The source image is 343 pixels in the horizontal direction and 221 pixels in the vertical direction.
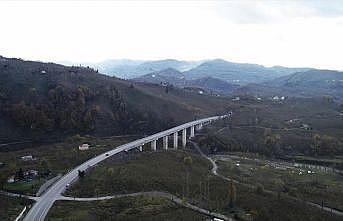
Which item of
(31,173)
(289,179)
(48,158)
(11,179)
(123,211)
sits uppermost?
(48,158)

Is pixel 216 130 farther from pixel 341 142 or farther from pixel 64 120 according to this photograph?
pixel 64 120

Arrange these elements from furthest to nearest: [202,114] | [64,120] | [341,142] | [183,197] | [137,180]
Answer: [202,114], [341,142], [64,120], [137,180], [183,197]

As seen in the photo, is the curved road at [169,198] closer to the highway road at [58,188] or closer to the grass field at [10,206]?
the highway road at [58,188]

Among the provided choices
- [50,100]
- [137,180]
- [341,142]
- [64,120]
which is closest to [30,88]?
[50,100]

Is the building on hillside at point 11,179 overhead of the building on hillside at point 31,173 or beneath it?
beneath

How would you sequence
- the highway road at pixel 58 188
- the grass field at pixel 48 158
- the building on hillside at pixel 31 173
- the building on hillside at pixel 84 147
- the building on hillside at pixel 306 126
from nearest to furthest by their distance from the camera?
the highway road at pixel 58 188, the grass field at pixel 48 158, the building on hillside at pixel 31 173, the building on hillside at pixel 84 147, the building on hillside at pixel 306 126

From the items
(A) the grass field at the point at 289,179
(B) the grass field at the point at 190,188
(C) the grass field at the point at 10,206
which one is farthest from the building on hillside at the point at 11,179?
(A) the grass field at the point at 289,179

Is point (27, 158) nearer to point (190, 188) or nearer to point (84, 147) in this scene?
point (84, 147)

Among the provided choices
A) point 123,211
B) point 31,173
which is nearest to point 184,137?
point 31,173
